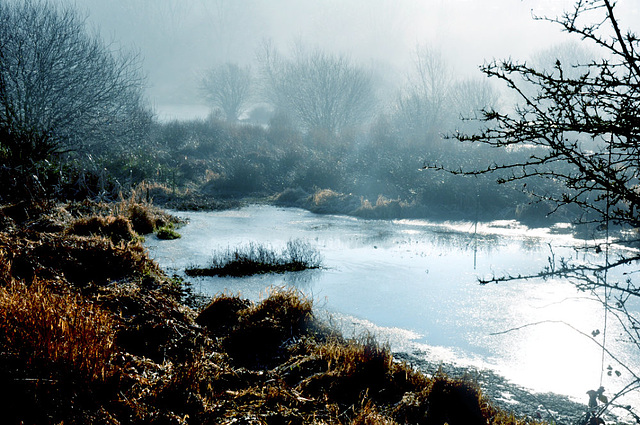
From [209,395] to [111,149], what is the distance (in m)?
25.5

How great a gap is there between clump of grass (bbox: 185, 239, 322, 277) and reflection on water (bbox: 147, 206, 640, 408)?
39cm

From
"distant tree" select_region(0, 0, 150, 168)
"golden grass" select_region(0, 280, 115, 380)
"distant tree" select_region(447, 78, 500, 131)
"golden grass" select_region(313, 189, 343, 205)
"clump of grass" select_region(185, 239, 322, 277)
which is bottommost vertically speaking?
"clump of grass" select_region(185, 239, 322, 277)

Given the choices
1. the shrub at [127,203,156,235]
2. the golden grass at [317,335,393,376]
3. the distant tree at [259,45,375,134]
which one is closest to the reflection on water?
the golden grass at [317,335,393,376]

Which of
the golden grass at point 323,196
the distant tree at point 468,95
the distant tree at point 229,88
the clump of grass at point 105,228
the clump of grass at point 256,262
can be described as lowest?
the clump of grass at point 256,262

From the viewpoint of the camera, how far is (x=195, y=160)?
116 ft

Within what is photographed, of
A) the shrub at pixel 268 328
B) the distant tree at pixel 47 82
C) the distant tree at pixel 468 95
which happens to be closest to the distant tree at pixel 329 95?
the distant tree at pixel 468 95

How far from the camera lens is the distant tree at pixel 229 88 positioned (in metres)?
68.4

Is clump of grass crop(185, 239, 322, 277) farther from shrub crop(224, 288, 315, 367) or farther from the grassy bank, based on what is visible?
shrub crop(224, 288, 315, 367)

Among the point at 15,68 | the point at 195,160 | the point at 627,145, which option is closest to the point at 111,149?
the point at 15,68

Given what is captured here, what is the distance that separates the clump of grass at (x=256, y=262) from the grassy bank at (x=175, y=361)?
1.87 m

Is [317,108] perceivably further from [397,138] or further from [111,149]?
[111,149]

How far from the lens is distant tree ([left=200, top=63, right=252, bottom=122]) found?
224 feet

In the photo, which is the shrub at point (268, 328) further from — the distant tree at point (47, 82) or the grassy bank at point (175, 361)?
the distant tree at point (47, 82)

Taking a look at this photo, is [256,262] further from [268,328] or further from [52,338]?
[52,338]
